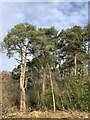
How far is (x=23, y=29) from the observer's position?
17.7m

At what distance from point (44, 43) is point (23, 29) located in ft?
5.35

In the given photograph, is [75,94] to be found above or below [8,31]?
below

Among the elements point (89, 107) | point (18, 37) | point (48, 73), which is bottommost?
point (89, 107)

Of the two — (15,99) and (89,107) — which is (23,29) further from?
(89,107)

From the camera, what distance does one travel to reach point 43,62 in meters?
18.5

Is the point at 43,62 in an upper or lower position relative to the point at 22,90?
upper

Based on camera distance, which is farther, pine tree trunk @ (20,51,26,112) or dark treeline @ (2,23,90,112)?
pine tree trunk @ (20,51,26,112)

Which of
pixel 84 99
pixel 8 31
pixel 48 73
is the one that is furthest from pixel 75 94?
pixel 8 31

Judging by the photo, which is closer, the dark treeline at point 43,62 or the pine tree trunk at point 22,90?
the dark treeline at point 43,62

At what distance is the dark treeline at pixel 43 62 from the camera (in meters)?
16.9

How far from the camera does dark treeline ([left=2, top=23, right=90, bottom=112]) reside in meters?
16.9

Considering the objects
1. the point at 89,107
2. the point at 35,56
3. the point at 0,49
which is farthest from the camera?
the point at 35,56

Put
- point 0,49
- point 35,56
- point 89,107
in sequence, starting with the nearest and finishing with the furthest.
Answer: point 89,107 → point 0,49 → point 35,56

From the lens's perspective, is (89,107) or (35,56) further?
(35,56)
